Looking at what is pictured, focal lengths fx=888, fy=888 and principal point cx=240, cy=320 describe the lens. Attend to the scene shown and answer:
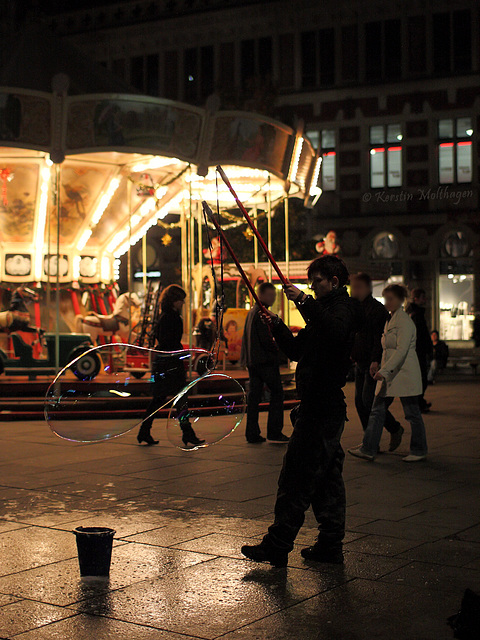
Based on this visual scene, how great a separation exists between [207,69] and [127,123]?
22.9 m

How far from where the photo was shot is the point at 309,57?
1400 inches

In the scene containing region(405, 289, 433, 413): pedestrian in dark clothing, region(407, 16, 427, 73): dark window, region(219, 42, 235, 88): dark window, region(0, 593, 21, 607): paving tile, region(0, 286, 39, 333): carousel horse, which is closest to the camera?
region(0, 593, 21, 607): paving tile

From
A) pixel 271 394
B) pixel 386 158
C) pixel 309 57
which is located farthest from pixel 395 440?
pixel 309 57

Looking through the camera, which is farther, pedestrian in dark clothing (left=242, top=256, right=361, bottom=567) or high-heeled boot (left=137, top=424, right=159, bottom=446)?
high-heeled boot (left=137, top=424, right=159, bottom=446)

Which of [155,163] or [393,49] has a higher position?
[393,49]

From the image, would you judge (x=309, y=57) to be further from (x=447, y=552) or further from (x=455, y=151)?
(x=447, y=552)

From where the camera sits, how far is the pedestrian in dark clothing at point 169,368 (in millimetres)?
7422

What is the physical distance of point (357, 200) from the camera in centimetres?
3447

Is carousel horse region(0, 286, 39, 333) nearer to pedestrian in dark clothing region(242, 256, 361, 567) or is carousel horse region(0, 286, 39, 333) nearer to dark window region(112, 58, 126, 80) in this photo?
pedestrian in dark clothing region(242, 256, 361, 567)

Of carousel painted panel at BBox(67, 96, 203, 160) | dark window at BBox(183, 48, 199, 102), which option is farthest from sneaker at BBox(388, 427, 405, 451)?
dark window at BBox(183, 48, 199, 102)

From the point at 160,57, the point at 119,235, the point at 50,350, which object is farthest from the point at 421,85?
the point at 50,350

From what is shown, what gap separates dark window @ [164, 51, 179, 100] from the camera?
37.6 m

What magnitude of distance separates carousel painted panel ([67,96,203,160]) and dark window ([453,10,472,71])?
68.7 feet

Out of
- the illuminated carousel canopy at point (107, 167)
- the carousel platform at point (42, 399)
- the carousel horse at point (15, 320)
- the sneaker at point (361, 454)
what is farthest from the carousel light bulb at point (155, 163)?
the sneaker at point (361, 454)
